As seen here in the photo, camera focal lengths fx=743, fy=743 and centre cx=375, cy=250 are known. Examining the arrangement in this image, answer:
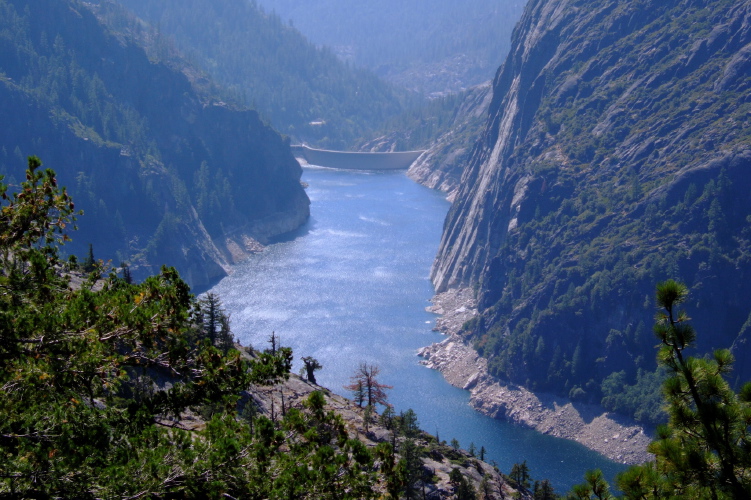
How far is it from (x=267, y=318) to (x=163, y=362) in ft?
365

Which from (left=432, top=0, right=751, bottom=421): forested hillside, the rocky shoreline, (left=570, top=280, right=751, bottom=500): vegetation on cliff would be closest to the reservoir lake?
the rocky shoreline

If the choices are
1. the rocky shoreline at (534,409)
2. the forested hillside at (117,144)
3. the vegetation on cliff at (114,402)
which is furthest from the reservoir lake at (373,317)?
the vegetation on cliff at (114,402)

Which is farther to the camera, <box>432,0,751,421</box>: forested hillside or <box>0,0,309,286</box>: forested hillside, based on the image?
→ <box>0,0,309,286</box>: forested hillside

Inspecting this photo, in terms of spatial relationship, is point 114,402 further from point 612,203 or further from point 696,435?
point 612,203

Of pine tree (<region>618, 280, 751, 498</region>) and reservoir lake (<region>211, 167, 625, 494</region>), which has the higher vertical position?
pine tree (<region>618, 280, 751, 498</region>)

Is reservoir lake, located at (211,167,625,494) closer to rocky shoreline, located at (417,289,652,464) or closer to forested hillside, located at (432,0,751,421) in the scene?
rocky shoreline, located at (417,289,652,464)

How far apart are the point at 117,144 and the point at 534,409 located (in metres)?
108

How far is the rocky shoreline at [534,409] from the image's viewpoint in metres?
94.4

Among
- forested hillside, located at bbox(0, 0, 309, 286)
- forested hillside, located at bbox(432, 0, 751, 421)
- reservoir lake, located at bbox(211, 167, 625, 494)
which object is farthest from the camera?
forested hillside, located at bbox(0, 0, 309, 286)

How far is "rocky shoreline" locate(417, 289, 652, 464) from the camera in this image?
9444 centimetres

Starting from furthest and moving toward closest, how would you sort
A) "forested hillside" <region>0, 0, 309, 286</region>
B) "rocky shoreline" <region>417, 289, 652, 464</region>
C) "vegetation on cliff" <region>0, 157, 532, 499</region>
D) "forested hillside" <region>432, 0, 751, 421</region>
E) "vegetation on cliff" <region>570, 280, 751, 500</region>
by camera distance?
"forested hillside" <region>0, 0, 309, 286</region>, "forested hillside" <region>432, 0, 751, 421</region>, "rocky shoreline" <region>417, 289, 652, 464</region>, "vegetation on cliff" <region>570, 280, 751, 500</region>, "vegetation on cliff" <region>0, 157, 532, 499</region>

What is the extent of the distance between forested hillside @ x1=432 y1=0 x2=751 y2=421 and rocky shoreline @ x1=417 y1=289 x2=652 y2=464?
2.16 metres

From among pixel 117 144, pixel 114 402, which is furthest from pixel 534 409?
pixel 117 144

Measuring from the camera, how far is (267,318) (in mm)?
127438
